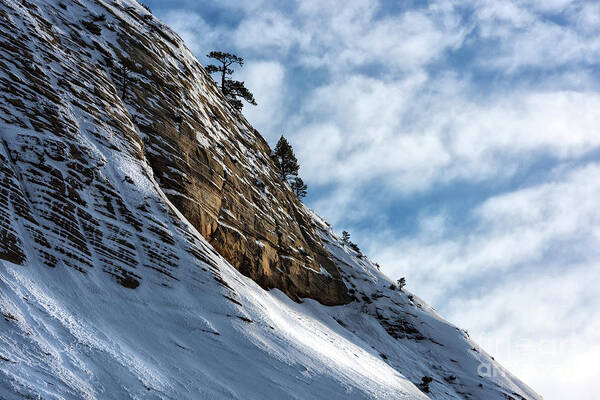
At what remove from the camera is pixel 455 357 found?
35.1 metres

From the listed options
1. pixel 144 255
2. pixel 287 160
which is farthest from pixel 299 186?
pixel 144 255

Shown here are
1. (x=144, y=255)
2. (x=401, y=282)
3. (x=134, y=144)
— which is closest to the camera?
(x=144, y=255)

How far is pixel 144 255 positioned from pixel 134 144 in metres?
7.18

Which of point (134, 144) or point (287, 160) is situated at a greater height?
point (287, 160)

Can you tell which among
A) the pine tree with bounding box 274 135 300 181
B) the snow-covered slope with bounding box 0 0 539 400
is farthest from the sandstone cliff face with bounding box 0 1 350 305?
the pine tree with bounding box 274 135 300 181

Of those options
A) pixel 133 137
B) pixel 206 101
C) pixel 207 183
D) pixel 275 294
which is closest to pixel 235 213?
pixel 207 183

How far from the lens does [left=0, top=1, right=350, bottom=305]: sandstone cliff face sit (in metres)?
16.7

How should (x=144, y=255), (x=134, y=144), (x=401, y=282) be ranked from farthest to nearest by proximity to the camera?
(x=401, y=282) < (x=134, y=144) < (x=144, y=255)

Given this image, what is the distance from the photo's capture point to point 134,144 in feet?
72.8

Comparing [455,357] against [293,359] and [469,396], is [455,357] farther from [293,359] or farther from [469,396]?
[293,359]

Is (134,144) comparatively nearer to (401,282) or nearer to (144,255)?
(144,255)

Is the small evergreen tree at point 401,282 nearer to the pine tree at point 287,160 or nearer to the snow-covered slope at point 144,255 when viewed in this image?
the snow-covered slope at point 144,255

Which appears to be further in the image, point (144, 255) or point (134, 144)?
point (134, 144)

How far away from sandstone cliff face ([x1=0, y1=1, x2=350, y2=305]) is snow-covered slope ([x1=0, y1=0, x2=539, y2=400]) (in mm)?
96
